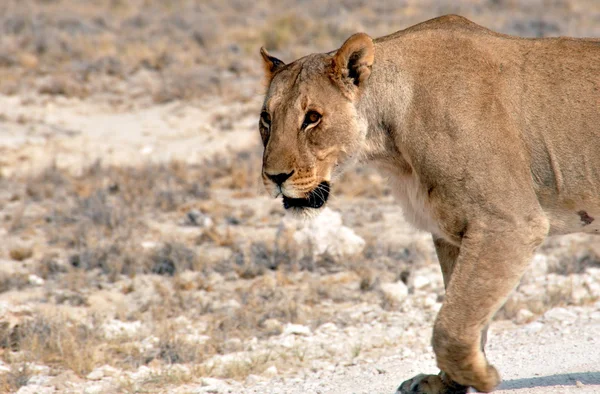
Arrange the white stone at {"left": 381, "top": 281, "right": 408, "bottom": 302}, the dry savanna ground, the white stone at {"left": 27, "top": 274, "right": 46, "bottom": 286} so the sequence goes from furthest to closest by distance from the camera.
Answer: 1. the white stone at {"left": 27, "top": 274, "right": 46, "bottom": 286}
2. the white stone at {"left": 381, "top": 281, "right": 408, "bottom": 302}
3. the dry savanna ground

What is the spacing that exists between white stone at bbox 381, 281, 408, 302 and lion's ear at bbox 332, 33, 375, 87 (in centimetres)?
318

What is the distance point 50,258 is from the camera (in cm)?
911

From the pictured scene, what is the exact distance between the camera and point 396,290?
8.05m

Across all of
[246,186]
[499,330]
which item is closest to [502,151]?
[499,330]

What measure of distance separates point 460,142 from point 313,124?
0.82 meters

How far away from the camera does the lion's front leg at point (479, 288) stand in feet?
15.1

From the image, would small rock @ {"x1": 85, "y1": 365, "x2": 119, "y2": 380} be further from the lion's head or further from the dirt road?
the lion's head

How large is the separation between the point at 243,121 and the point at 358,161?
9.57 metres

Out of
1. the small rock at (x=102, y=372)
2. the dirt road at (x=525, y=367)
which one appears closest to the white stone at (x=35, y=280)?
the small rock at (x=102, y=372)

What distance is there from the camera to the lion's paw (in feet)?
17.3

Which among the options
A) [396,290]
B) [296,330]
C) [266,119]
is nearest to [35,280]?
[296,330]

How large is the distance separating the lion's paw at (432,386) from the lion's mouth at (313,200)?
1181 millimetres

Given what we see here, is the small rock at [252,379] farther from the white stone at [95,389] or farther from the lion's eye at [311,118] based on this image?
the lion's eye at [311,118]

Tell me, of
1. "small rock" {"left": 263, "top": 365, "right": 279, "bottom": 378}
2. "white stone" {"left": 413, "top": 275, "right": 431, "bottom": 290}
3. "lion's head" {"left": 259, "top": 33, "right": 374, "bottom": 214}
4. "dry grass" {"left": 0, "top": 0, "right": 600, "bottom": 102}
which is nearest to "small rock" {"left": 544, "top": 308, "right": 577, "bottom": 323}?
"white stone" {"left": 413, "top": 275, "right": 431, "bottom": 290}
